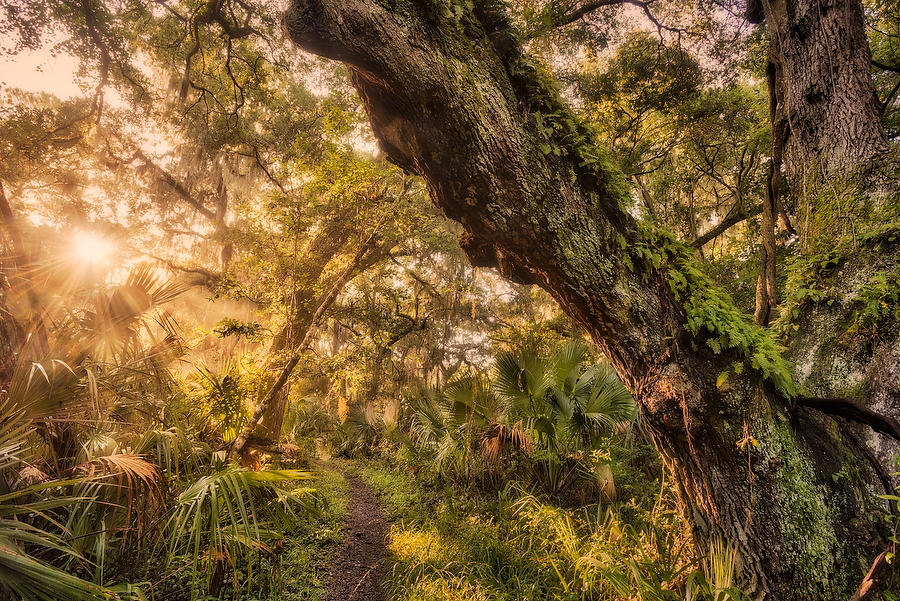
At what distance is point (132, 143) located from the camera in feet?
30.6

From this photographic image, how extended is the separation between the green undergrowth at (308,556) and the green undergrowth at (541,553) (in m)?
0.86

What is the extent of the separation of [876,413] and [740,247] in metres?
5.12

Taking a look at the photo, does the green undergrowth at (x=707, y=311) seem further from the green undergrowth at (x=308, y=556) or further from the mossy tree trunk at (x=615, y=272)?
the green undergrowth at (x=308, y=556)

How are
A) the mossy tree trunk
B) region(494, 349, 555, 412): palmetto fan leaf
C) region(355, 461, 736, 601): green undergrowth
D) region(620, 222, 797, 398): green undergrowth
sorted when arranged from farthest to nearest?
1. region(494, 349, 555, 412): palmetto fan leaf
2. region(355, 461, 736, 601): green undergrowth
3. region(620, 222, 797, 398): green undergrowth
4. the mossy tree trunk

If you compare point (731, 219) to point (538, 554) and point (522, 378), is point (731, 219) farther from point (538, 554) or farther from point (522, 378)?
point (538, 554)

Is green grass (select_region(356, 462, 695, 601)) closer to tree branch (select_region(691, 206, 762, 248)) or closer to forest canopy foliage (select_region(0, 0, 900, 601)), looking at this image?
forest canopy foliage (select_region(0, 0, 900, 601))

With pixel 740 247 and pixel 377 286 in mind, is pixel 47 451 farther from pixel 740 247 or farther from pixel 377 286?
pixel 740 247

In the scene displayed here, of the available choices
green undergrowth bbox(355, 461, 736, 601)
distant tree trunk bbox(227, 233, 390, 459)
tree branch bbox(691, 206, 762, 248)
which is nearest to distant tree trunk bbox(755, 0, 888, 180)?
tree branch bbox(691, 206, 762, 248)

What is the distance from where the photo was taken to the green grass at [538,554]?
2.91m

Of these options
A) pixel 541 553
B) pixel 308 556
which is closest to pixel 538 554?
pixel 541 553

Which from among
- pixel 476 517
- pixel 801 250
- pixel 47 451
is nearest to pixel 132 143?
pixel 47 451

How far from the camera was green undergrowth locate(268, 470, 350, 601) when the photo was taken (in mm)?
3723

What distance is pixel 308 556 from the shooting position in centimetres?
458

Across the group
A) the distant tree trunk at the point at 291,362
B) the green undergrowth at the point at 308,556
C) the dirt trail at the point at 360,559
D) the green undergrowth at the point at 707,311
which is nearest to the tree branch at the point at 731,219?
the green undergrowth at the point at 707,311
